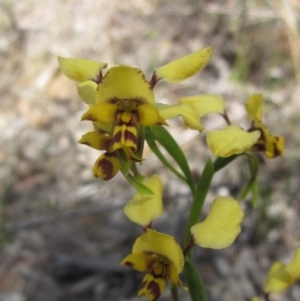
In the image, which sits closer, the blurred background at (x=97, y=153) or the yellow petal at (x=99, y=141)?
the yellow petal at (x=99, y=141)

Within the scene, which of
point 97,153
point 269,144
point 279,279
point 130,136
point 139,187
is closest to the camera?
point 130,136

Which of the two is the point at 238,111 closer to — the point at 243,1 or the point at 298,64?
the point at 298,64

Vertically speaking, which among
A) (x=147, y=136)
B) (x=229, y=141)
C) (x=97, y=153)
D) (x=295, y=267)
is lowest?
(x=295, y=267)

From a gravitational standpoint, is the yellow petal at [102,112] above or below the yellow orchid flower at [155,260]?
above

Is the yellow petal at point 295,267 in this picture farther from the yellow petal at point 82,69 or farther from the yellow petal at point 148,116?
the yellow petal at point 82,69

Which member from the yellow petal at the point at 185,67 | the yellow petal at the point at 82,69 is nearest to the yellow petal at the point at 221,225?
the yellow petal at the point at 185,67

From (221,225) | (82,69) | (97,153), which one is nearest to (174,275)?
(221,225)

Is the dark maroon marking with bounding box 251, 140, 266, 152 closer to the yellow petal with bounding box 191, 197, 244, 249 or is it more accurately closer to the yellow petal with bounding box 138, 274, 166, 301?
the yellow petal with bounding box 191, 197, 244, 249

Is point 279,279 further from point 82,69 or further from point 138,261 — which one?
point 82,69
